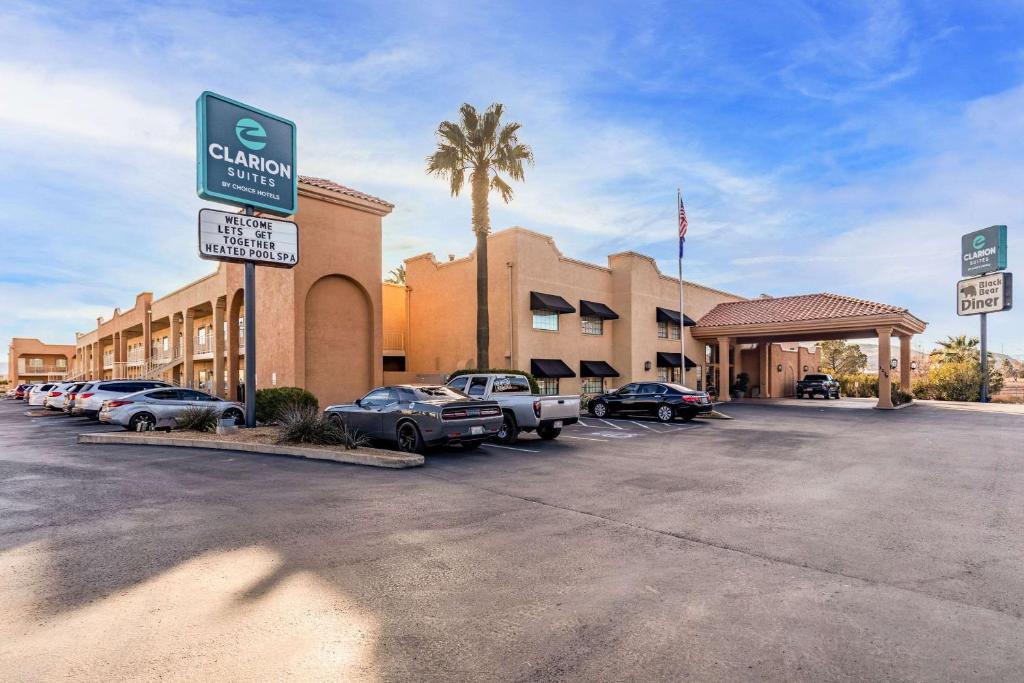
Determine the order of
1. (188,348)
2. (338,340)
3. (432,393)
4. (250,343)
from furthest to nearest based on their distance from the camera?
(188,348) → (338,340) → (250,343) → (432,393)

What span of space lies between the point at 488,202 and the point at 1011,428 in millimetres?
20055

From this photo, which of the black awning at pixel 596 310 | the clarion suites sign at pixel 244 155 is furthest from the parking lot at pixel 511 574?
the black awning at pixel 596 310

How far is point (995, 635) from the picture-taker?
3893 millimetres

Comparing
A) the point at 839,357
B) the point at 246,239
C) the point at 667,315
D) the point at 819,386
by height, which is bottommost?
the point at 819,386

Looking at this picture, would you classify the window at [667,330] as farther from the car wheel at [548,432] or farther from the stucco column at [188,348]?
the stucco column at [188,348]

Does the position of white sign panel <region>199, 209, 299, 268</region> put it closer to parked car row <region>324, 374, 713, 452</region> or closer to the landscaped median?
the landscaped median

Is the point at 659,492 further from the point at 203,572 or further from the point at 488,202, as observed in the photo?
the point at 488,202

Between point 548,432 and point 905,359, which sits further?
point 905,359

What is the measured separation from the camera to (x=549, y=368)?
2659 centimetres

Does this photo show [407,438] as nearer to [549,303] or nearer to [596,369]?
[549,303]

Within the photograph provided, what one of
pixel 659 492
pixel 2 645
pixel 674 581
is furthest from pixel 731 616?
pixel 2 645

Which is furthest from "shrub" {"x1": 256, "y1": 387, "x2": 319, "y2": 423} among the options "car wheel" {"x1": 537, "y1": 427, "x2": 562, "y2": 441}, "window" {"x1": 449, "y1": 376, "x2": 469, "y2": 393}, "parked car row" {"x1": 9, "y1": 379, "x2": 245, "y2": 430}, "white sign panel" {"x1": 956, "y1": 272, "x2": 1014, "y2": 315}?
"white sign panel" {"x1": 956, "y1": 272, "x2": 1014, "y2": 315}

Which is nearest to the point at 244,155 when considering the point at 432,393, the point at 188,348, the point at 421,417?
the point at 432,393

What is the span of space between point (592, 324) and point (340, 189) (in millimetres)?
14795
